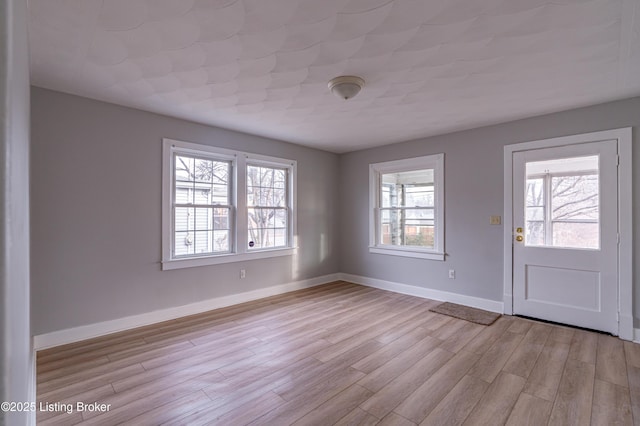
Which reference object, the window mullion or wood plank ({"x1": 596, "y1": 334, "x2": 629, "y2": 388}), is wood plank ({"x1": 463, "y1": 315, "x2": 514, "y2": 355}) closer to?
wood plank ({"x1": 596, "y1": 334, "x2": 629, "y2": 388})

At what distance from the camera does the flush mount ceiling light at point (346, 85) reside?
102 inches

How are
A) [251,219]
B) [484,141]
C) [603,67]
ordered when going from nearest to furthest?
[603,67] → [484,141] → [251,219]

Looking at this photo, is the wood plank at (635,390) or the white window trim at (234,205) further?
the white window trim at (234,205)

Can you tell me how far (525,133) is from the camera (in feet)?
12.2

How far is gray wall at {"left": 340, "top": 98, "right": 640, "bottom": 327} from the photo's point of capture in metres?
3.26

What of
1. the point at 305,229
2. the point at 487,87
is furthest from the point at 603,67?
the point at 305,229

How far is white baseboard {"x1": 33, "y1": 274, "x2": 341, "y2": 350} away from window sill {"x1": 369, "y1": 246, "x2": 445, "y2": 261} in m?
1.54

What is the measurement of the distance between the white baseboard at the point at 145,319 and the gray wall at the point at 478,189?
2.11m

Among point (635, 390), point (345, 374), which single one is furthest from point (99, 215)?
point (635, 390)

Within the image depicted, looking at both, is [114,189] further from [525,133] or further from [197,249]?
[525,133]

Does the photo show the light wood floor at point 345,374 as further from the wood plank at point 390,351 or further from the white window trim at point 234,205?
the white window trim at point 234,205

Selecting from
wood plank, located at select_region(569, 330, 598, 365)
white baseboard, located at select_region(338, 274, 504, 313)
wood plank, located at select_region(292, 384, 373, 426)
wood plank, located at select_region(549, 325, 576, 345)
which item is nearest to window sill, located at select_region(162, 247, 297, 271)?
white baseboard, located at select_region(338, 274, 504, 313)

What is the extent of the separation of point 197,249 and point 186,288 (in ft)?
1.65

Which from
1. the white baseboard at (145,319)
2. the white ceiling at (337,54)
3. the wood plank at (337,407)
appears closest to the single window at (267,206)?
the white baseboard at (145,319)
